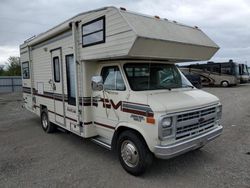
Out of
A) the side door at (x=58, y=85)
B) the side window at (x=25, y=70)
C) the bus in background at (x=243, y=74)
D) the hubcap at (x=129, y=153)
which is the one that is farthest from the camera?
the bus in background at (x=243, y=74)

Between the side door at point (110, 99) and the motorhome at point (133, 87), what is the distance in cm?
2

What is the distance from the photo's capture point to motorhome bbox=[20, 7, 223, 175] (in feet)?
12.8

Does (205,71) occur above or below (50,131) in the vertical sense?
above

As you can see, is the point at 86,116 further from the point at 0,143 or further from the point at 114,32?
the point at 0,143

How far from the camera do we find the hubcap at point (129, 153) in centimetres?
421

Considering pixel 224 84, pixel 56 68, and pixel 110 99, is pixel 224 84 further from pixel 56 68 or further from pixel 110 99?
pixel 110 99

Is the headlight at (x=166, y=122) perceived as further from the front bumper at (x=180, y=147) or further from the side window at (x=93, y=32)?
the side window at (x=93, y=32)

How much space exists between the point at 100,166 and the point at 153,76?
2.11 meters

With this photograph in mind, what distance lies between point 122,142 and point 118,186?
0.81 meters

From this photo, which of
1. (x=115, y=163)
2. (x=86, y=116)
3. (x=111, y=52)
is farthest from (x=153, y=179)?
(x=111, y=52)

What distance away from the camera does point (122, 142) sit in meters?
4.44

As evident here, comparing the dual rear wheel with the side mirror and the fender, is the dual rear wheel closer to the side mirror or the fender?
the fender

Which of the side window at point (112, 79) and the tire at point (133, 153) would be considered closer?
the tire at point (133, 153)

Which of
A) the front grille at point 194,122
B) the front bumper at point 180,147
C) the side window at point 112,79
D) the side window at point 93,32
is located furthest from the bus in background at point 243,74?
the side window at point 93,32
